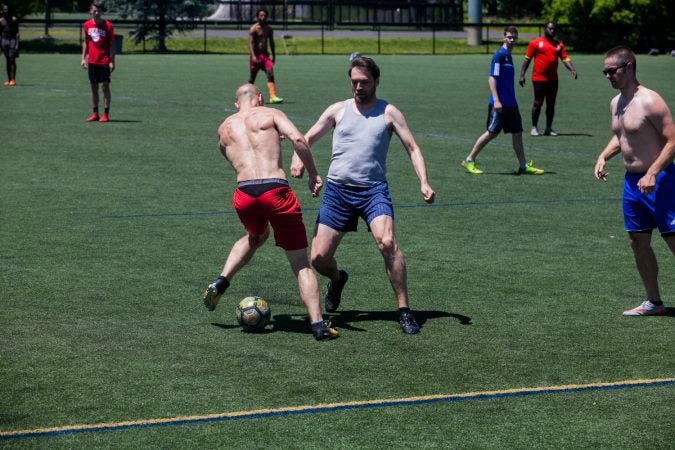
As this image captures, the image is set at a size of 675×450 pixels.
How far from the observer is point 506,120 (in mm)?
17750

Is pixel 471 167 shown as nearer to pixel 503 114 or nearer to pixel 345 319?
pixel 503 114

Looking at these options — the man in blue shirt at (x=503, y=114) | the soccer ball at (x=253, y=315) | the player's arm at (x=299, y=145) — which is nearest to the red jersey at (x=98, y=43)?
the man in blue shirt at (x=503, y=114)

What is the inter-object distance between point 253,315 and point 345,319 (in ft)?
2.77

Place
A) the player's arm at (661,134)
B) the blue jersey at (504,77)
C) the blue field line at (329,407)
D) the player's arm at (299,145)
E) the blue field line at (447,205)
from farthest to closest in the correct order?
the blue jersey at (504,77) → the blue field line at (447,205) → the player's arm at (661,134) → the player's arm at (299,145) → the blue field line at (329,407)

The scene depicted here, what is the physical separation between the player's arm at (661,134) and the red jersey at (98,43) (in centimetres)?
1649

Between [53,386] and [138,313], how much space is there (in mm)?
1981

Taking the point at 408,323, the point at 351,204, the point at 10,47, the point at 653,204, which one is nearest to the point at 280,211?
the point at 351,204

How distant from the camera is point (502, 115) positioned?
696 inches

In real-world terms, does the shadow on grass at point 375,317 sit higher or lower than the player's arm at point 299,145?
lower

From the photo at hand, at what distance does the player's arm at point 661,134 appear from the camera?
8859 mm

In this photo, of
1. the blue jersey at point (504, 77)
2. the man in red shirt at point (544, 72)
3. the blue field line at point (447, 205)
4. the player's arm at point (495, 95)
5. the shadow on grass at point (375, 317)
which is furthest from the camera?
the man in red shirt at point (544, 72)

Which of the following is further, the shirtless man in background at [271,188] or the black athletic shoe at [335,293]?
the black athletic shoe at [335,293]

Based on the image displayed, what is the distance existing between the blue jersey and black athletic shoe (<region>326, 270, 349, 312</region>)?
28.6ft

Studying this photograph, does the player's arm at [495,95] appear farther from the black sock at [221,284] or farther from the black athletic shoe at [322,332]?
the black athletic shoe at [322,332]
